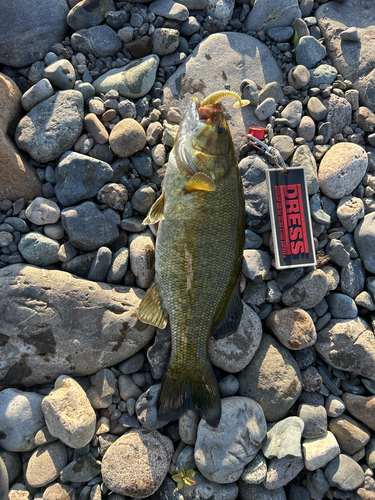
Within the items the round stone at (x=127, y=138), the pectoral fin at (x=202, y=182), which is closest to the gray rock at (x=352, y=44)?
the pectoral fin at (x=202, y=182)

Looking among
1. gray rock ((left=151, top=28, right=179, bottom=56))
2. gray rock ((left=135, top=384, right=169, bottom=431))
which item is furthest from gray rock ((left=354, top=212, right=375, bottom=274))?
gray rock ((left=151, top=28, right=179, bottom=56))

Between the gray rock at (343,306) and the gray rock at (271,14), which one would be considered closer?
the gray rock at (343,306)

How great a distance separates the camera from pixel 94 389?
3.25 metres

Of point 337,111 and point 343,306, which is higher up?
point 337,111

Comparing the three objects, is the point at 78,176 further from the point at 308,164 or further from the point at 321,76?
the point at 321,76

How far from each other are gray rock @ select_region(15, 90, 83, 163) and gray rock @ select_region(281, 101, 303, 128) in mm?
2191

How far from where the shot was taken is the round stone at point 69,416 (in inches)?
114

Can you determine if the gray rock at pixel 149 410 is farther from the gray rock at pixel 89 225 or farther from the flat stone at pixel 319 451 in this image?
the gray rock at pixel 89 225

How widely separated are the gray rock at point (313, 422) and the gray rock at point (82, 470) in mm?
2015

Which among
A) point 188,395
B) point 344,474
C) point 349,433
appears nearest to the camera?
point 188,395

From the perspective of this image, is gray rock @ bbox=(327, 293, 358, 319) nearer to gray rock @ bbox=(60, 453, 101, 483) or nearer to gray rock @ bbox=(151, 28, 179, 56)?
gray rock @ bbox=(60, 453, 101, 483)

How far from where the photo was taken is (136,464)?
9.98ft

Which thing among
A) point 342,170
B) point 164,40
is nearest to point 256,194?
point 342,170

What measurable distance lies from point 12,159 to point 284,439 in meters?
3.74
